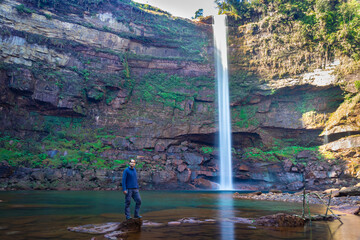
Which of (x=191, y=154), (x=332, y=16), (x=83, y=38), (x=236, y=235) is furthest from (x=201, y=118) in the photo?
(x=236, y=235)

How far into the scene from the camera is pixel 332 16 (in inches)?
1454

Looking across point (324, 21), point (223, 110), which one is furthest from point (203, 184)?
point (324, 21)

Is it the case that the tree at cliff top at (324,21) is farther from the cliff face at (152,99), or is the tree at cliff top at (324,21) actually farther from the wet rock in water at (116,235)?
the wet rock in water at (116,235)

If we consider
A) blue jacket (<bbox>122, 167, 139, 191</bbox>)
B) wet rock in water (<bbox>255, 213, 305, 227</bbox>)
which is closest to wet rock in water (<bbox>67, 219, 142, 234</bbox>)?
blue jacket (<bbox>122, 167, 139, 191</bbox>)

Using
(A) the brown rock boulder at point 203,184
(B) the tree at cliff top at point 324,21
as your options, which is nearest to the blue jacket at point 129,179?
(A) the brown rock boulder at point 203,184

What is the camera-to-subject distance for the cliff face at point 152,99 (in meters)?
30.6

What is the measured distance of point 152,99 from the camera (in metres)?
39.1

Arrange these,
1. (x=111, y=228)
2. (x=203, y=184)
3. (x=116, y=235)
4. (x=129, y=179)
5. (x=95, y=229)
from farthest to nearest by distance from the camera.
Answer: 1. (x=203, y=184)
2. (x=129, y=179)
3. (x=111, y=228)
4. (x=95, y=229)
5. (x=116, y=235)

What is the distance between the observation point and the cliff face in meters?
30.6

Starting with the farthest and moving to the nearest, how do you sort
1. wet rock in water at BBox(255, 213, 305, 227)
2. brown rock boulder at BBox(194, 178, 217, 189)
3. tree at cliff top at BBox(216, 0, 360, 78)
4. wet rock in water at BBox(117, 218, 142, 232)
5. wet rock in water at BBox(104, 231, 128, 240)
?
1. tree at cliff top at BBox(216, 0, 360, 78)
2. brown rock boulder at BBox(194, 178, 217, 189)
3. wet rock in water at BBox(255, 213, 305, 227)
4. wet rock in water at BBox(117, 218, 142, 232)
5. wet rock in water at BBox(104, 231, 128, 240)

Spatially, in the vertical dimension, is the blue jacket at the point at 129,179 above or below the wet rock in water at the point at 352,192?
above

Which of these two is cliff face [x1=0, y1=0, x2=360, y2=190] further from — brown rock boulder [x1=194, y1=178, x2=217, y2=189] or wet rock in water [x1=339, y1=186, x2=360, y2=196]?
wet rock in water [x1=339, y1=186, x2=360, y2=196]

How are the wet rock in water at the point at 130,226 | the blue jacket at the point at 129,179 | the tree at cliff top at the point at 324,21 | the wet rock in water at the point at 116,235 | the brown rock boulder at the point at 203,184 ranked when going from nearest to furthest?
the wet rock in water at the point at 116,235 < the wet rock in water at the point at 130,226 < the blue jacket at the point at 129,179 < the brown rock boulder at the point at 203,184 < the tree at cliff top at the point at 324,21

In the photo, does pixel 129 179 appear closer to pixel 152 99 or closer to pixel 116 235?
pixel 116 235
